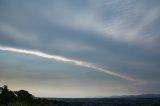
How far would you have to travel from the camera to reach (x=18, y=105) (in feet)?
268

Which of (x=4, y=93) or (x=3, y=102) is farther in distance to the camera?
(x=4, y=93)

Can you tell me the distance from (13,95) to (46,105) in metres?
17.6

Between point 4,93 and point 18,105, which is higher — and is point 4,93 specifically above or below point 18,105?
above

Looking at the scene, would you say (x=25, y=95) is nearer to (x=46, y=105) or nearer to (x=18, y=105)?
(x=46, y=105)

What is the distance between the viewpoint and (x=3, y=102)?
118062 millimetres

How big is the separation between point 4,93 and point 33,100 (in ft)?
46.1

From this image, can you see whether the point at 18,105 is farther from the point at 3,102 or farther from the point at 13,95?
the point at 13,95

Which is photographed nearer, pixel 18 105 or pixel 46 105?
pixel 18 105

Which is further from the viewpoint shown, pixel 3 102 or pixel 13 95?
pixel 13 95

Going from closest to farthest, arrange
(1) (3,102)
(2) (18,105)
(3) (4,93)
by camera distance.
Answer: (2) (18,105) → (1) (3,102) → (3) (4,93)

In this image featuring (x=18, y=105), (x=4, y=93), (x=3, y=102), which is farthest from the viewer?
(x=4, y=93)

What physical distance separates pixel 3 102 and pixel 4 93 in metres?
11.4

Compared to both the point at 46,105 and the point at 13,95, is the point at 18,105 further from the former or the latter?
the point at 13,95

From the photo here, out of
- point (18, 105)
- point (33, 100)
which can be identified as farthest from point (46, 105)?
point (18, 105)
